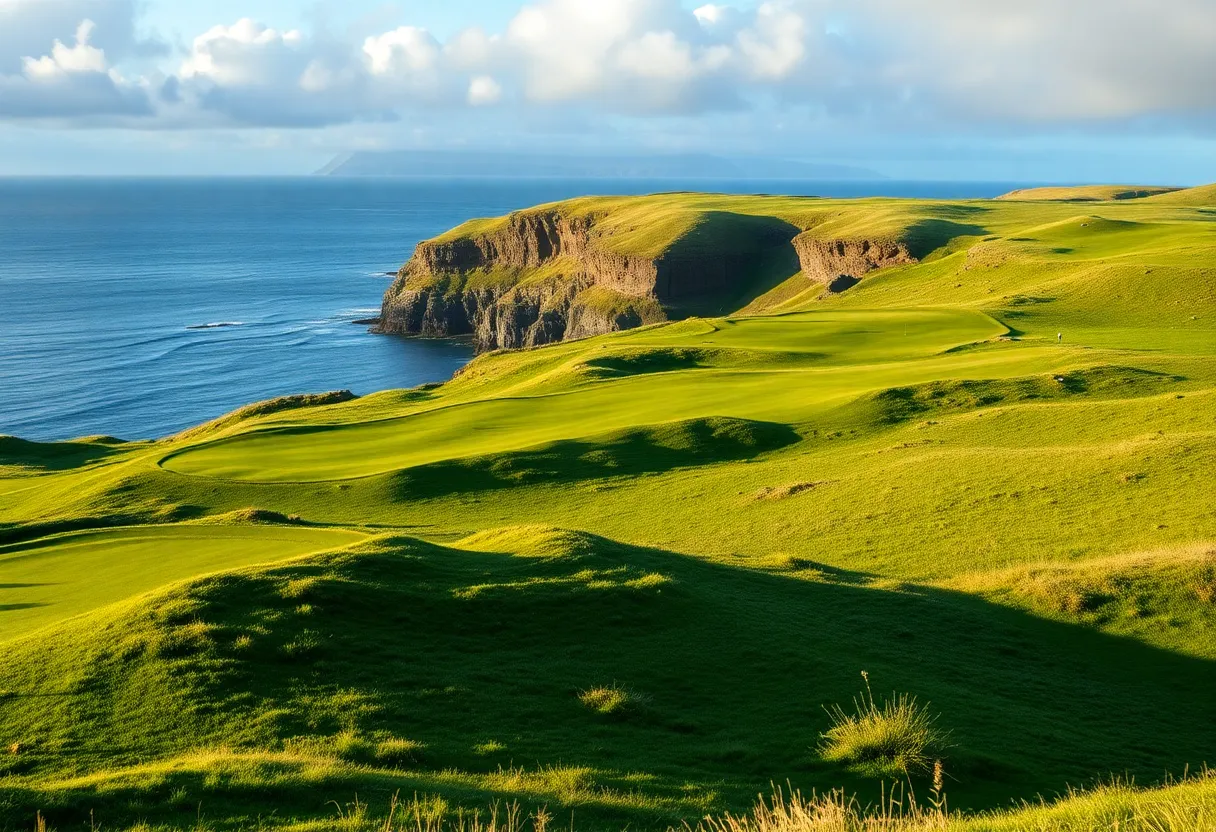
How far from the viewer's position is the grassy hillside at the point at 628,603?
39.6ft

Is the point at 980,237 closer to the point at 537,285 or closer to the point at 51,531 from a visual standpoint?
the point at 537,285

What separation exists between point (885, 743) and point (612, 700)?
3508 mm

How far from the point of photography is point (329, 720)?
13.0 m

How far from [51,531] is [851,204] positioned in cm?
12628

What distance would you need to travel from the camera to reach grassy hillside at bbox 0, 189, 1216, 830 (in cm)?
1208

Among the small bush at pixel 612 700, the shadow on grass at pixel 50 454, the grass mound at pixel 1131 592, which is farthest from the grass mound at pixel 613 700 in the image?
the shadow on grass at pixel 50 454

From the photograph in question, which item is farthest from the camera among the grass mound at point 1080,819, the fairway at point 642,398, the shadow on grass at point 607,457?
the fairway at point 642,398

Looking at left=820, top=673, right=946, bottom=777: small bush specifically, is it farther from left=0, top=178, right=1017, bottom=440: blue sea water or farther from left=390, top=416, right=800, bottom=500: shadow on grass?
left=0, top=178, right=1017, bottom=440: blue sea water

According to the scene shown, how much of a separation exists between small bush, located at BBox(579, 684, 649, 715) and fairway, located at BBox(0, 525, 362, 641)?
781 centimetres

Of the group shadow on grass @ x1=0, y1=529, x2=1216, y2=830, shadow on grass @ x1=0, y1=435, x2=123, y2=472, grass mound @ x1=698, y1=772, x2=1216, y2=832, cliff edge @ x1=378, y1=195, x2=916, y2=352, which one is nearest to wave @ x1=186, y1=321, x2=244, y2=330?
cliff edge @ x1=378, y1=195, x2=916, y2=352

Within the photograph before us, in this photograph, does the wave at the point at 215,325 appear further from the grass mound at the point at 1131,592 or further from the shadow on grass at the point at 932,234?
the grass mound at the point at 1131,592

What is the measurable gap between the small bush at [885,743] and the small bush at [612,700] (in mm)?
2457

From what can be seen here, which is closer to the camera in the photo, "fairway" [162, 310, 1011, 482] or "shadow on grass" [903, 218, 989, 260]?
"fairway" [162, 310, 1011, 482]

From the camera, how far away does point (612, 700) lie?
13742 mm
